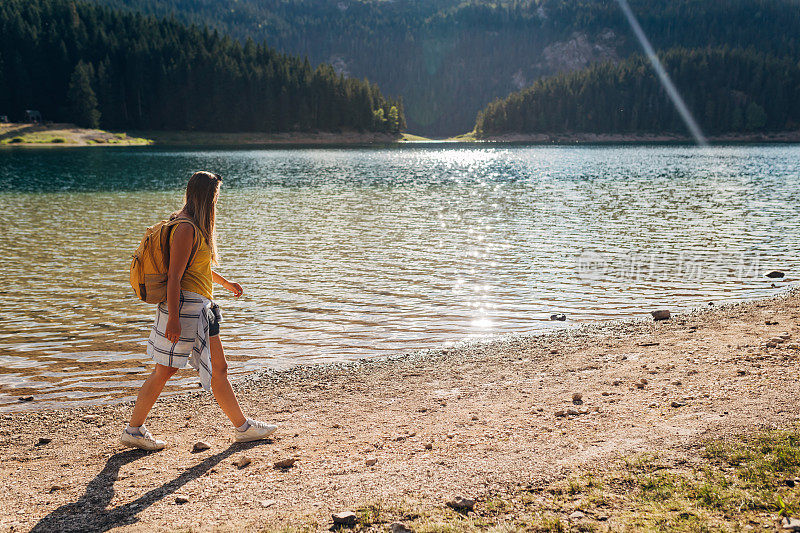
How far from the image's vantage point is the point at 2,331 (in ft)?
39.1

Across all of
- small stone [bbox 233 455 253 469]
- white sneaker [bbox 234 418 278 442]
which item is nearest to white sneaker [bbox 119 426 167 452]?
white sneaker [bbox 234 418 278 442]

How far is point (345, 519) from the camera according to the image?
4.89m

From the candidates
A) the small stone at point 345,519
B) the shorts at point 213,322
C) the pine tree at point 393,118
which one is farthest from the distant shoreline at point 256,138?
the small stone at point 345,519

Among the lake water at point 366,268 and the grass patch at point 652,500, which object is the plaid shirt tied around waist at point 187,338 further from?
the lake water at point 366,268

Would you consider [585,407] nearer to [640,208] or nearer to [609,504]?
[609,504]

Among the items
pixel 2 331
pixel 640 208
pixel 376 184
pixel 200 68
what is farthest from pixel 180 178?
pixel 200 68

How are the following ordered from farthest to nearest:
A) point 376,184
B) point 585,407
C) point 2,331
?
point 376,184 < point 2,331 < point 585,407

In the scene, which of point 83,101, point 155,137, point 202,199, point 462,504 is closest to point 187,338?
point 202,199

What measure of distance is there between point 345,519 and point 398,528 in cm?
45

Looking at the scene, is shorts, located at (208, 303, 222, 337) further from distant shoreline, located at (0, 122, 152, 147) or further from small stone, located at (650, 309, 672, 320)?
distant shoreline, located at (0, 122, 152, 147)

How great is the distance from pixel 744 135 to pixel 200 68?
16841 cm

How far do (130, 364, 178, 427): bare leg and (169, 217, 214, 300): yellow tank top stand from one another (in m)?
0.96

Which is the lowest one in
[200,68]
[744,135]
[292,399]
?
[292,399]

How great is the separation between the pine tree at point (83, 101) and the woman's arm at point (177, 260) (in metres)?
143
